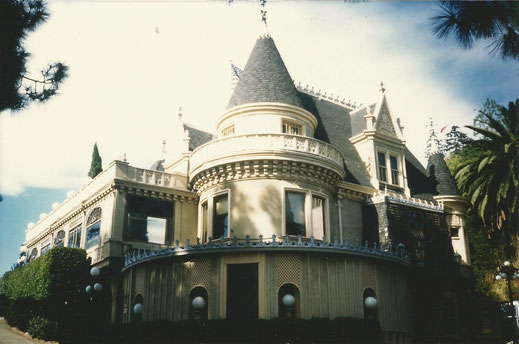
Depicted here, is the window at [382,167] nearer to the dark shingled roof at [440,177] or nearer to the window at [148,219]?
the dark shingled roof at [440,177]

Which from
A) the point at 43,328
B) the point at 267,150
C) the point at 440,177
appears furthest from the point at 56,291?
the point at 440,177

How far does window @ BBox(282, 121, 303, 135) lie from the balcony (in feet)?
5.66

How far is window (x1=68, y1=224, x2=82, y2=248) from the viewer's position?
3050 cm

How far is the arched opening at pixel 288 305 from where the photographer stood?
21266 millimetres

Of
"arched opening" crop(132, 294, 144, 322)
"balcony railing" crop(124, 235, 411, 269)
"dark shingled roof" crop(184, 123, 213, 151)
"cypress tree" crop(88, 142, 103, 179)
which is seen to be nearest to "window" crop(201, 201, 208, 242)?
"balcony railing" crop(124, 235, 411, 269)

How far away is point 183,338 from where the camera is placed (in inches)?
767

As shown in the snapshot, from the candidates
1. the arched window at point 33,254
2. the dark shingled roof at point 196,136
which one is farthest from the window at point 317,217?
the arched window at point 33,254

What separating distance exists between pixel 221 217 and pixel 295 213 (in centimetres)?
359

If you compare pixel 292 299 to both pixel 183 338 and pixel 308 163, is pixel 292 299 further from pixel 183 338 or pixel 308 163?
pixel 308 163

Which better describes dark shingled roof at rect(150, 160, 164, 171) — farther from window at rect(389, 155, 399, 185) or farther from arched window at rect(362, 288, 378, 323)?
arched window at rect(362, 288, 378, 323)

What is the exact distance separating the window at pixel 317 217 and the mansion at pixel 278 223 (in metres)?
0.05

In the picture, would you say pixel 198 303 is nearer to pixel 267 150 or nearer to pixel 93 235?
pixel 267 150

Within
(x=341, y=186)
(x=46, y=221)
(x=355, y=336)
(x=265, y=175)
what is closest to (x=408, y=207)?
(x=341, y=186)

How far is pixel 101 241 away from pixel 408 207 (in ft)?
53.2
